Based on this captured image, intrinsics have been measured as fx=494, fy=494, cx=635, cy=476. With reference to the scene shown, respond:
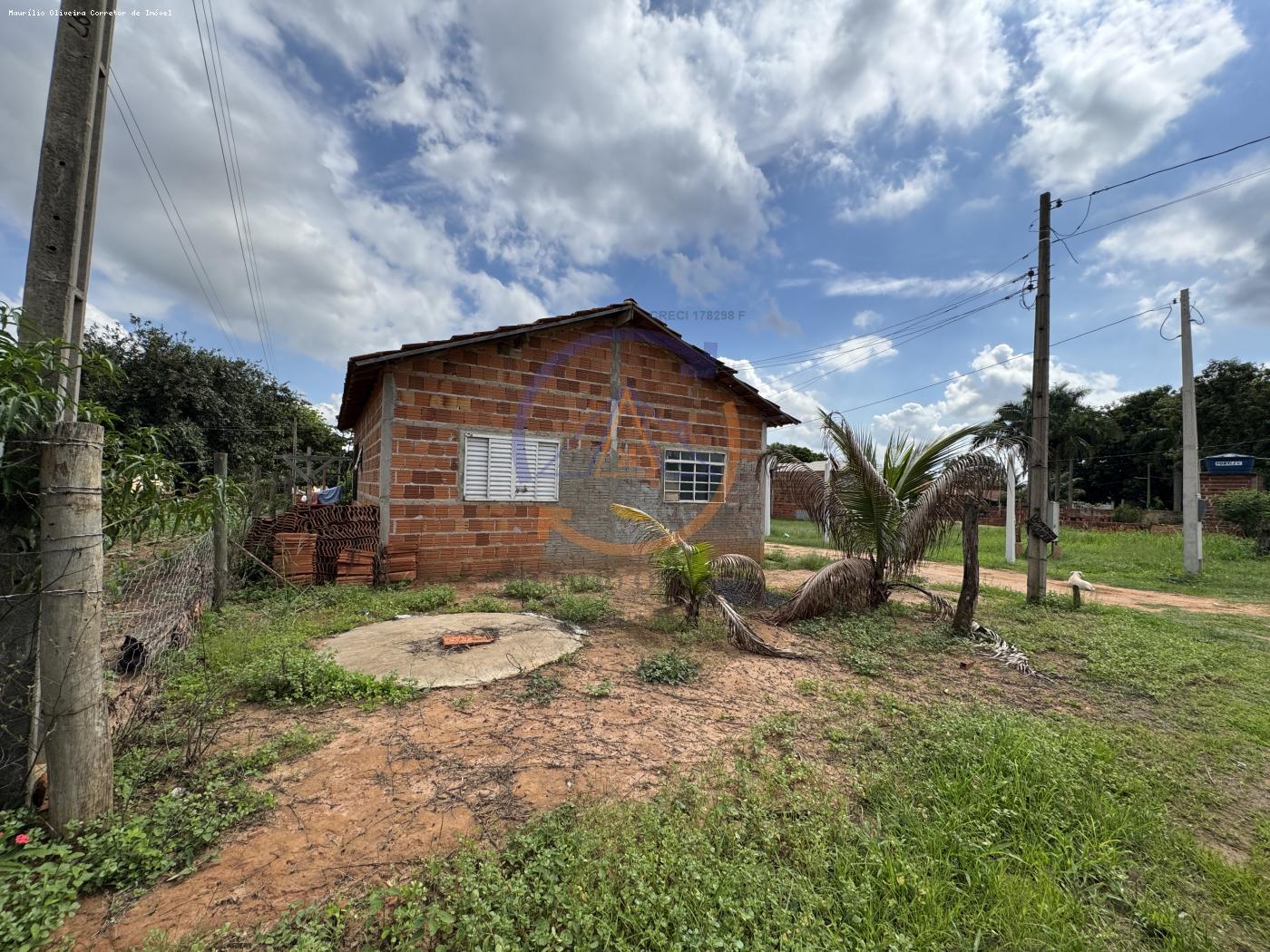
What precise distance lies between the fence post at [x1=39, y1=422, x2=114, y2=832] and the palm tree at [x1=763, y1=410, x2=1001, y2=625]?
5.53 m

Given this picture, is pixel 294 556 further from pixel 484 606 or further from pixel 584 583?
pixel 584 583

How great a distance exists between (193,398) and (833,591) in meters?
21.5

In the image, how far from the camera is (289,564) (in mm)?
6566

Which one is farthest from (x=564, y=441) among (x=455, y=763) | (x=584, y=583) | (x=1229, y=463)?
(x=1229, y=463)

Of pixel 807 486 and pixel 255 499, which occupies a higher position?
pixel 807 486

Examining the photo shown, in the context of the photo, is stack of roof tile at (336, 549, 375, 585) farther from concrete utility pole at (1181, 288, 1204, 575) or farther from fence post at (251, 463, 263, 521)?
concrete utility pole at (1181, 288, 1204, 575)

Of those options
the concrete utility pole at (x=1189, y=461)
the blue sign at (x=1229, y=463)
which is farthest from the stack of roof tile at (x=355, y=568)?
the blue sign at (x=1229, y=463)

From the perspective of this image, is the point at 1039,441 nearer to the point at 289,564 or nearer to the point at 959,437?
the point at 959,437

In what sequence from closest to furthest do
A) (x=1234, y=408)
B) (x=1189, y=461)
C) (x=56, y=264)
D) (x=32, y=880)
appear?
1. (x=32, y=880)
2. (x=56, y=264)
3. (x=1189, y=461)
4. (x=1234, y=408)

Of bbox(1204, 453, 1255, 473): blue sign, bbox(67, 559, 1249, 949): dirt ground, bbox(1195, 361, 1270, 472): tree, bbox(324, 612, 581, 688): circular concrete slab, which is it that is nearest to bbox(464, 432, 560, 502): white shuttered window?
bbox(324, 612, 581, 688): circular concrete slab

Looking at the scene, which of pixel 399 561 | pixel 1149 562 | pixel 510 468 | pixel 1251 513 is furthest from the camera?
pixel 1251 513

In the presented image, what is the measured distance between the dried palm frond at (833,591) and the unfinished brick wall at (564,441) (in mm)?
3793

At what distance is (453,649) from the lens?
441cm

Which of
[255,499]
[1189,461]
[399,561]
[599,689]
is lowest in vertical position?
[599,689]
